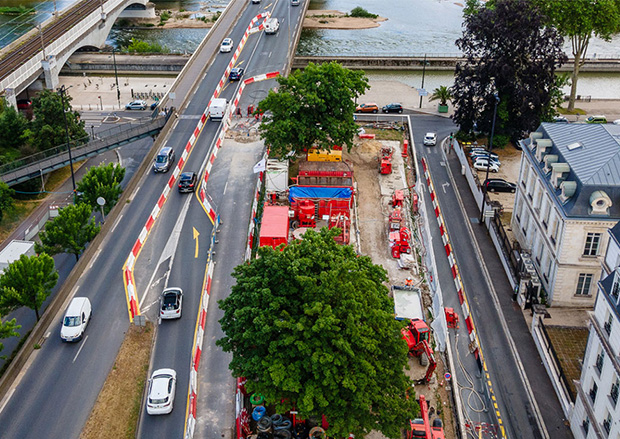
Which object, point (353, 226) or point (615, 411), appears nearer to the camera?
point (615, 411)

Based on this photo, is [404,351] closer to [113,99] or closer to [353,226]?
[353,226]

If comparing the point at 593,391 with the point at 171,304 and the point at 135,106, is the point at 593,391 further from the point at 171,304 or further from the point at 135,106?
the point at 135,106

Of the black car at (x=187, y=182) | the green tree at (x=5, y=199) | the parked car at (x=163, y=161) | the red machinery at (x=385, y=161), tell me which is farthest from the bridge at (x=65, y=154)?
the red machinery at (x=385, y=161)

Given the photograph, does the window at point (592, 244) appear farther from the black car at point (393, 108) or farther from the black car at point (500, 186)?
the black car at point (393, 108)

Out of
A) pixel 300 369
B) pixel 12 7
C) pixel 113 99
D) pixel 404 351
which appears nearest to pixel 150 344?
pixel 300 369

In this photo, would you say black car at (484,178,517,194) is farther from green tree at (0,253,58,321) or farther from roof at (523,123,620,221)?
green tree at (0,253,58,321)

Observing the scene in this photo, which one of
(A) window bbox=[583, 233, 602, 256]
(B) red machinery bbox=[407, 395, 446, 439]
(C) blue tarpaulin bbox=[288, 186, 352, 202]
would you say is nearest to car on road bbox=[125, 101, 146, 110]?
(C) blue tarpaulin bbox=[288, 186, 352, 202]
